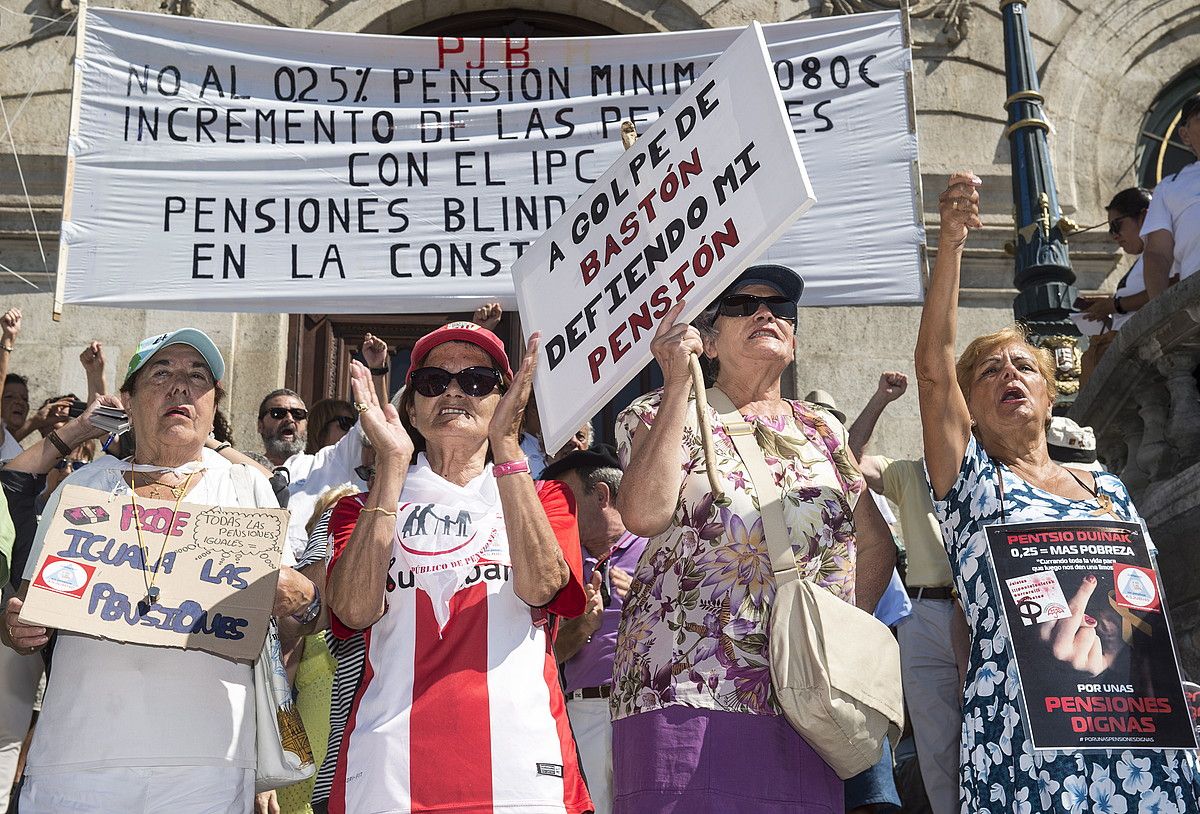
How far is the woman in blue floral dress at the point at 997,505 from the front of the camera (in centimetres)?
359

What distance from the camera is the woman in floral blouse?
3.40m

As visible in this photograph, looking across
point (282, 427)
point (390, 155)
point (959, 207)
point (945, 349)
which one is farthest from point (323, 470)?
point (959, 207)

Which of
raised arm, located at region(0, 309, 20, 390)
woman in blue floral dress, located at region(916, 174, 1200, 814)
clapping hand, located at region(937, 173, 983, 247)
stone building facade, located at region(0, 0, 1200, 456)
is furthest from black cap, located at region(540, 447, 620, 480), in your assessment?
stone building facade, located at region(0, 0, 1200, 456)

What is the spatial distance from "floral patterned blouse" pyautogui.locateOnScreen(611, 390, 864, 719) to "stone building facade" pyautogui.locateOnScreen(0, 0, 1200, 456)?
219 inches

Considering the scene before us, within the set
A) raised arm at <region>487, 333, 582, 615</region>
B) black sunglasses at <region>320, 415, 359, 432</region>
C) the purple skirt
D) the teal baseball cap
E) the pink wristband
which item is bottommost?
the purple skirt

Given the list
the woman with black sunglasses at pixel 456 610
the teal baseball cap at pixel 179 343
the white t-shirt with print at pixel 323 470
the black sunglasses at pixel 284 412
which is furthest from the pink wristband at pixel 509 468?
the black sunglasses at pixel 284 412

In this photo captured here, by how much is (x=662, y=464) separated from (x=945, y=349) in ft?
3.11

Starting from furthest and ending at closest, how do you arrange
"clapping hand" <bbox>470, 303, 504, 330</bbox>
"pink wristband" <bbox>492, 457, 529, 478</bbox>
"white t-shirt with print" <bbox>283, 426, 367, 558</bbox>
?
1. "white t-shirt with print" <bbox>283, 426, 367, 558</bbox>
2. "clapping hand" <bbox>470, 303, 504, 330</bbox>
3. "pink wristband" <bbox>492, 457, 529, 478</bbox>

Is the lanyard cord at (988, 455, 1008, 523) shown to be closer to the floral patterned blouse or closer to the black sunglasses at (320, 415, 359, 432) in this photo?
the floral patterned blouse

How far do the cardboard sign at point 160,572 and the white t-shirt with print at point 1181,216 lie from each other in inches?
178

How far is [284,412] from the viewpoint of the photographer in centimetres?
710

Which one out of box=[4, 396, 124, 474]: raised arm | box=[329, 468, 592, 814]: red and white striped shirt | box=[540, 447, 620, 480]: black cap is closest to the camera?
box=[329, 468, 592, 814]: red and white striped shirt

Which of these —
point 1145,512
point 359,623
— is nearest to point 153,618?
point 359,623

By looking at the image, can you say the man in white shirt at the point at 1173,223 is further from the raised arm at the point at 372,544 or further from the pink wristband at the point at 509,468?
the raised arm at the point at 372,544
